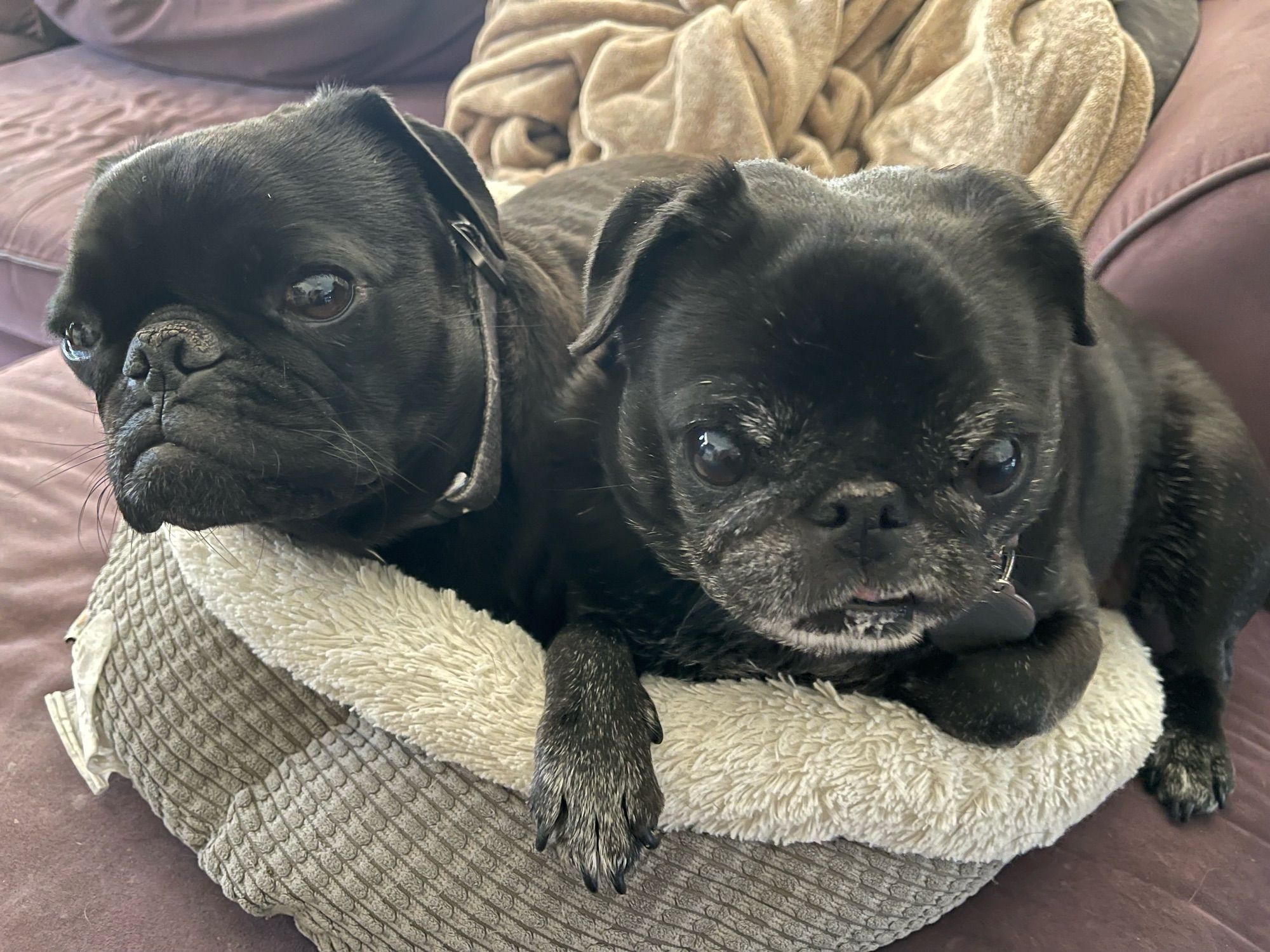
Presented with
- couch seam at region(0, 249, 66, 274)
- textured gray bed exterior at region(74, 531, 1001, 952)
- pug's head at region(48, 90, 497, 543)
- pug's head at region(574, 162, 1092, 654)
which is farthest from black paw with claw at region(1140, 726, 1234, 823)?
couch seam at region(0, 249, 66, 274)

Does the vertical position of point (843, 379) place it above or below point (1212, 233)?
above

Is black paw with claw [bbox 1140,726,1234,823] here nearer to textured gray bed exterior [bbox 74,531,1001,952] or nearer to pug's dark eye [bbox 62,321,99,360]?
textured gray bed exterior [bbox 74,531,1001,952]

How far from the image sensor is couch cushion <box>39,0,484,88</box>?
350 centimetres

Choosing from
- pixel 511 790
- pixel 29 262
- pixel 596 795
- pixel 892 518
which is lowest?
pixel 29 262

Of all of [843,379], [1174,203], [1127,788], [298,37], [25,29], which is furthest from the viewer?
[25,29]

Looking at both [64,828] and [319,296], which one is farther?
[64,828]

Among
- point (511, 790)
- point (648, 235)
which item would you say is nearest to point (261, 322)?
point (648, 235)

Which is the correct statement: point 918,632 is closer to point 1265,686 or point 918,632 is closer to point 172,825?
point 1265,686

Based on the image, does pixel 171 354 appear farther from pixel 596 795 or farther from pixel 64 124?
pixel 64 124

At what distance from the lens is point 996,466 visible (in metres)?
1.14

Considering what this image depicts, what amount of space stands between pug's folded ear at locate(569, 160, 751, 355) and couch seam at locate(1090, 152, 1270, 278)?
72 centimetres

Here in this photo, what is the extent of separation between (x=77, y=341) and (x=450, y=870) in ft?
3.25

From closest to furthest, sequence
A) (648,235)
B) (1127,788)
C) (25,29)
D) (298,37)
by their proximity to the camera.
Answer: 1. (648,235)
2. (1127,788)
3. (298,37)
4. (25,29)

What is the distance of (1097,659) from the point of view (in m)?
1.44
